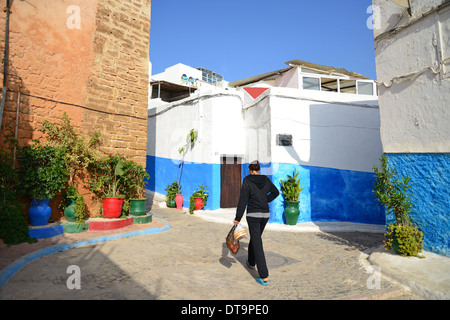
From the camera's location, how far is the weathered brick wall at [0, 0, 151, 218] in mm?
6523

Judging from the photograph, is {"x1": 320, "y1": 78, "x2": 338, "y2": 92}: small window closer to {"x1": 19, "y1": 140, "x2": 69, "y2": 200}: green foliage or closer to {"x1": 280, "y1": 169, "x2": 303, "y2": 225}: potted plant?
{"x1": 280, "y1": 169, "x2": 303, "y2": 225}: potted plant

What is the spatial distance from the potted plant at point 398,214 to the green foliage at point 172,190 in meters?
8.96

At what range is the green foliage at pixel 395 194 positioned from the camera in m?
5.31

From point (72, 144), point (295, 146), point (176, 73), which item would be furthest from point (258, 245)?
point (176, 73)

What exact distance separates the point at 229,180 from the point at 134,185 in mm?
4995

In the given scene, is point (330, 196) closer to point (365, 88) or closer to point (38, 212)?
point (365, 88)

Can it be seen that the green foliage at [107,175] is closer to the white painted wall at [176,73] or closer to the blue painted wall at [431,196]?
the blue painted wall at [431,196]

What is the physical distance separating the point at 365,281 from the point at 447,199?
2.15m

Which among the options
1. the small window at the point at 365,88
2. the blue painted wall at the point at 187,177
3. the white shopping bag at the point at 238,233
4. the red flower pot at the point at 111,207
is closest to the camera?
the white shopping bag at the point at 238,233

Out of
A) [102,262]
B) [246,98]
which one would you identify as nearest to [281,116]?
[246,98]

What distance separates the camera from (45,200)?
622 cm

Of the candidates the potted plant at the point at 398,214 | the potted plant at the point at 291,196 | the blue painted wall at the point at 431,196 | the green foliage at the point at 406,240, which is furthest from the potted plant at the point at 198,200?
the blue painted wall at the point at 431,196

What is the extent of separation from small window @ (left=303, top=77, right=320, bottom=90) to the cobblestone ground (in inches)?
347
